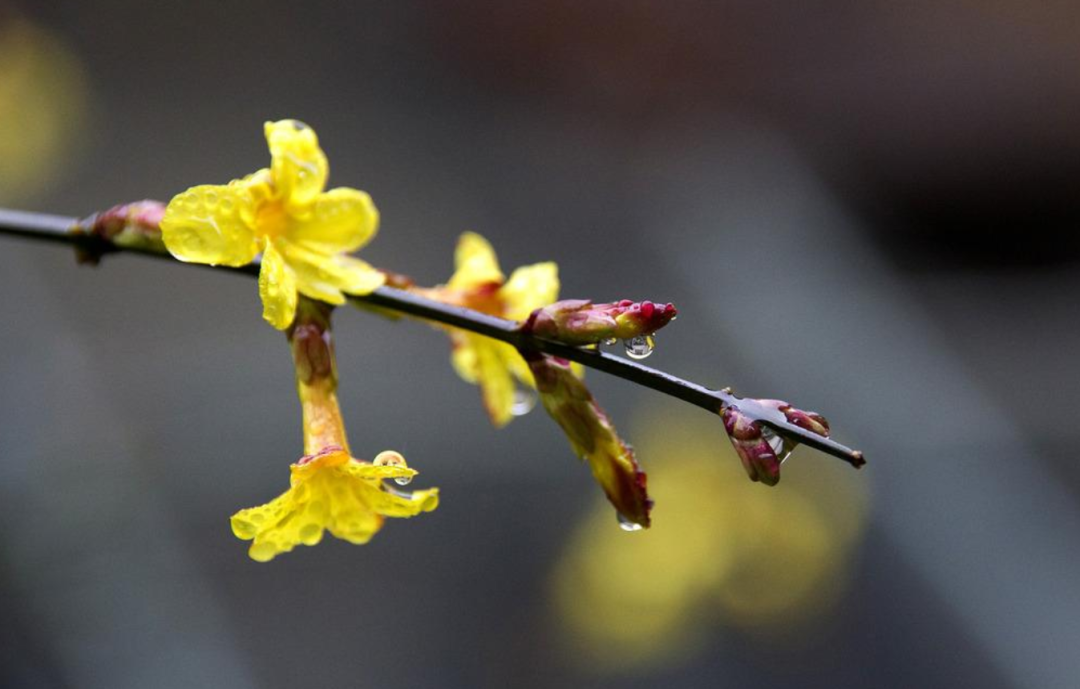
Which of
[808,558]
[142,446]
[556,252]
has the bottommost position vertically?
[808,558]

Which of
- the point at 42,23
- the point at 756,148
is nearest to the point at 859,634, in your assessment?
the point at 756,148

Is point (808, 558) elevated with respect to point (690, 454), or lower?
lower

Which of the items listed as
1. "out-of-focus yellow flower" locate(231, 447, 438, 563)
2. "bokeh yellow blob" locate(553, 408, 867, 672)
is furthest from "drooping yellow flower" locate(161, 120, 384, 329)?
"bokeh yellow blob" locate(553, 408, 867, 672)

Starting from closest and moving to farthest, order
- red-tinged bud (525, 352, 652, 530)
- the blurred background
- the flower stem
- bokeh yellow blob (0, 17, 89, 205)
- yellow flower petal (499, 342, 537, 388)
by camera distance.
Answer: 1. the flower stem
2. red-tinged bud (525, 352, 652, 530)
3. yellow flower petal (499, 342, 537, 388)
4. the blurred background
5. bokeh yellow blob (0, 17, 89, 205)

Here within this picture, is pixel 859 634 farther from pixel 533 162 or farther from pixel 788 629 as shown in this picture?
pixel 533 162

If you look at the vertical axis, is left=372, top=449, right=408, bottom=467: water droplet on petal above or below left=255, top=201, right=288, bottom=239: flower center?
below

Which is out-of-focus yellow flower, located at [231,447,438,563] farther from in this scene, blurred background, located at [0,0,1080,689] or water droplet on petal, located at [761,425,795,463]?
blurred background, located at [0,0,1080,689]

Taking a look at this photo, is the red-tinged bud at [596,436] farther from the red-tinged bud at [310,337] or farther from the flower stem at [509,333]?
the red-tinged bud at [310,337]
